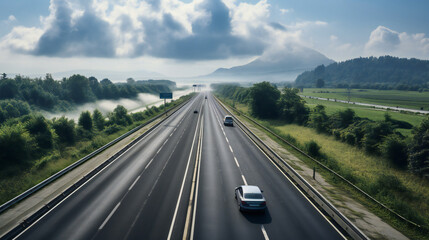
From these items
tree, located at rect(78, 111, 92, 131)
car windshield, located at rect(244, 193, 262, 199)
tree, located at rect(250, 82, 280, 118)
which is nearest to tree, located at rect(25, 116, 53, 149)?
tree, located at rect(78, 111, 92, 131)

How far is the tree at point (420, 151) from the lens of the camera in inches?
917

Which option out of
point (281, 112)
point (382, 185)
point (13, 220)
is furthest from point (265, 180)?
point (281, 112)

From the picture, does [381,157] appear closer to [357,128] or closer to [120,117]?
[357,128]

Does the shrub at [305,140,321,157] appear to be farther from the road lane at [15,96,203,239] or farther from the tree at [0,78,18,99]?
the tree at [0,78,18,99]

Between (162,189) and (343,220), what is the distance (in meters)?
12.7

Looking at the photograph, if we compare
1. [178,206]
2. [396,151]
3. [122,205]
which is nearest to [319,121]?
[396,151]

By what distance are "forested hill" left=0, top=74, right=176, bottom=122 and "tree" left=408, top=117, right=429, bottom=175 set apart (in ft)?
297

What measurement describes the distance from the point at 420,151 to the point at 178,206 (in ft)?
87.6

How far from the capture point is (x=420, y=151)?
23.8 m

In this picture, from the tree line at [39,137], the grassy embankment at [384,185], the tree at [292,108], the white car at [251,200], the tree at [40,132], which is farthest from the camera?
the tree at [292,108]

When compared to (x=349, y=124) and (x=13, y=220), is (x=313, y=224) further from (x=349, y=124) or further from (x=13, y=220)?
(x=349, y=124)

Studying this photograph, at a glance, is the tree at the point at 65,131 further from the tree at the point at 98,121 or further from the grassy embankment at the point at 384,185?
the grassy embankment at the point at 384,185

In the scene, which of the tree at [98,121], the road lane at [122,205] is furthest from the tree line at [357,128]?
the tree at [98,121]

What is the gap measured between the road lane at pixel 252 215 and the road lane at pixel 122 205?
196 centimetres
